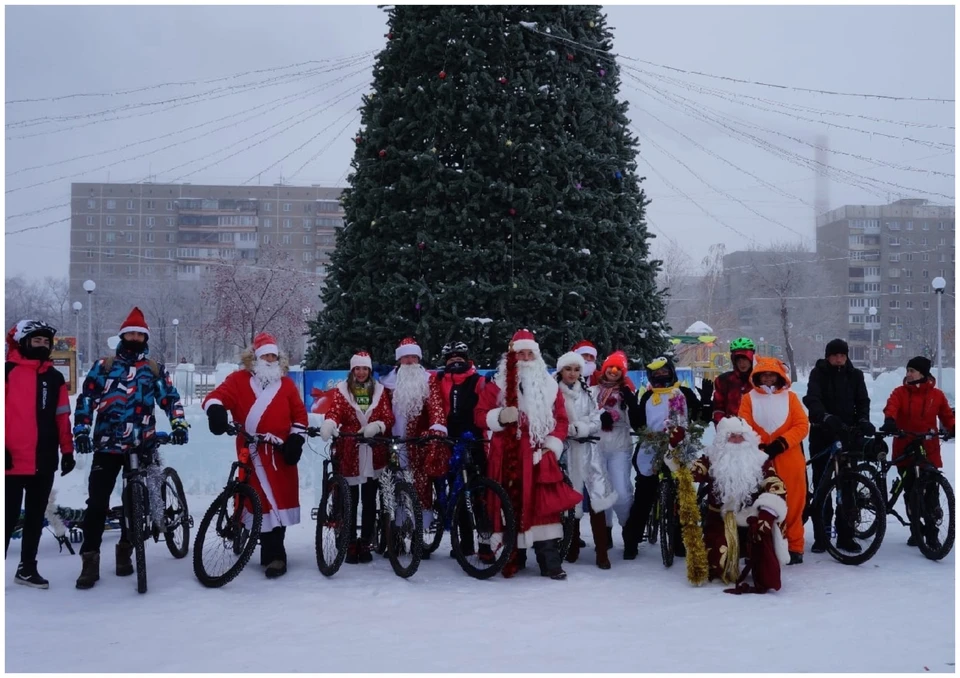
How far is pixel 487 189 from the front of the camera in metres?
9.88

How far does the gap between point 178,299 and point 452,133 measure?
203ft

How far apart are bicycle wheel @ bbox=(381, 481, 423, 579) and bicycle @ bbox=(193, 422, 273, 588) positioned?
0.97 metres

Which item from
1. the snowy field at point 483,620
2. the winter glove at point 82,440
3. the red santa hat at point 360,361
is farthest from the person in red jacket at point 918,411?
the winter glove at point 82,440

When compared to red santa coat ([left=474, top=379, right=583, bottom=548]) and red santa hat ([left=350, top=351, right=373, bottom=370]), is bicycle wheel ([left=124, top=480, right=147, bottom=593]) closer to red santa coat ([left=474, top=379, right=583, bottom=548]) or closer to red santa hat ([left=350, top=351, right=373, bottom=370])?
red santa hat ([left=350, top=351, right=373, bottom=370])

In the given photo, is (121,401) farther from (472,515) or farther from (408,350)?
(472,515)

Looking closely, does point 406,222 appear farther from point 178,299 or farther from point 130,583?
point 178,299

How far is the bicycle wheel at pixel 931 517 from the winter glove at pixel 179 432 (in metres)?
5.65

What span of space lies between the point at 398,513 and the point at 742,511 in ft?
8.28

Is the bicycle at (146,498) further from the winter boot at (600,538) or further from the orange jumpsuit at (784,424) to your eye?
the orange jumpsuit at (784,424)

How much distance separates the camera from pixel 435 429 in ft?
23.7

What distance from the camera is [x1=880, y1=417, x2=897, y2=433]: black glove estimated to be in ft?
25.4

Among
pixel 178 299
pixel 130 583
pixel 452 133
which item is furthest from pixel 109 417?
pixel 178 299

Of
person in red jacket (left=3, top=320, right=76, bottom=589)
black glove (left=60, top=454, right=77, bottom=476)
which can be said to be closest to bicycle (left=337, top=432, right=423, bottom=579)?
black glove (left=60, top=454, right=77, bottom=476)

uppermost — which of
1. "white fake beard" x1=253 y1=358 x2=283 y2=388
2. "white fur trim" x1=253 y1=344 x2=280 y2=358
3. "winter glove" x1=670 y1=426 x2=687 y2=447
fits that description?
"white fur trim" x1=253 y1=344 x2=280 y2=358
